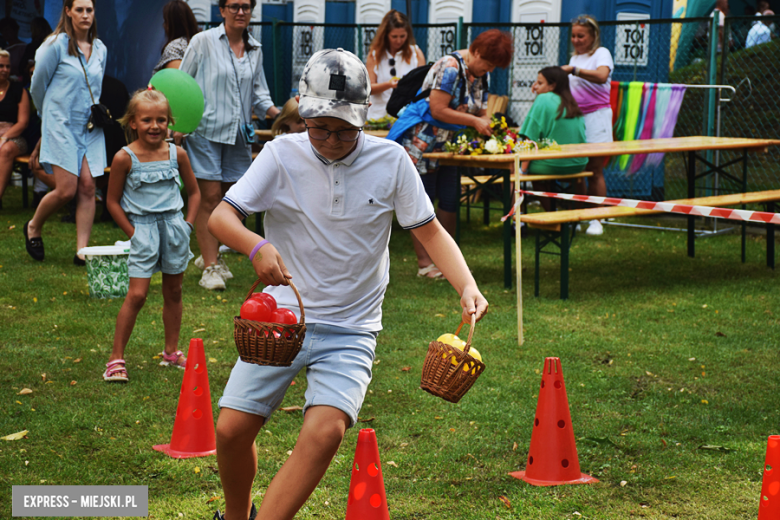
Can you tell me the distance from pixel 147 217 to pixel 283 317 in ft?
8.42

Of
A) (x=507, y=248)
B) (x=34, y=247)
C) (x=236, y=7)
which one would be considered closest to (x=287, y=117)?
(x=236, y=7)

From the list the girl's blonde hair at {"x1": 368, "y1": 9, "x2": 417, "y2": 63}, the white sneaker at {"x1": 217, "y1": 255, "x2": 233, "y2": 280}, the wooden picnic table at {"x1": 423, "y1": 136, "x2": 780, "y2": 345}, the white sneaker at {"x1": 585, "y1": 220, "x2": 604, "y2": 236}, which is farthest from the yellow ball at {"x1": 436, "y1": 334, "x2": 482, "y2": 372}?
the white sneaker at {"x1": 585, "y1": 220, "x2": 604, "y2": 236}

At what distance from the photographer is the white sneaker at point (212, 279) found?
23.5 feet

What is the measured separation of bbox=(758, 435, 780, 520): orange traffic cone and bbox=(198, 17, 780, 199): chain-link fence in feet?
27.6

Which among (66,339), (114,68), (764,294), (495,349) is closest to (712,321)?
(764,294)

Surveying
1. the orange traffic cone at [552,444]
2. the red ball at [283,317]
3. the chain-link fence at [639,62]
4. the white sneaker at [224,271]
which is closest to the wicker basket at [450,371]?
the red ball at [283,317]

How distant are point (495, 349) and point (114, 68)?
899 cm

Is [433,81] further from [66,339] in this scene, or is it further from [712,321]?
[66,339]

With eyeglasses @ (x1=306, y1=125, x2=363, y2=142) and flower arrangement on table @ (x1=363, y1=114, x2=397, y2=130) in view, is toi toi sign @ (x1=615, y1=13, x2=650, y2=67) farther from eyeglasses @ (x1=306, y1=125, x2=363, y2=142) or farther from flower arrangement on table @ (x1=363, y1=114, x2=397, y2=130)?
eyeglasses @ (x1=306, y1=125, x2=363, y2=142)

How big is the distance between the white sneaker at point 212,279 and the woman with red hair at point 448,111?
1.88 metres

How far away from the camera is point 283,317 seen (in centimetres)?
269

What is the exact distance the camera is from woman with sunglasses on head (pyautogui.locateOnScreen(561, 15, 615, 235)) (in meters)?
9.94

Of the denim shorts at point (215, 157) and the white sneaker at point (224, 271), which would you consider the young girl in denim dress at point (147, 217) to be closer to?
the denim shorts at point (215, 157)

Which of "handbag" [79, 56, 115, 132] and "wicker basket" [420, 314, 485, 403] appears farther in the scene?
"handbag" [79, 56, 115, 132]
